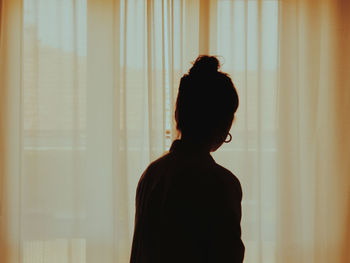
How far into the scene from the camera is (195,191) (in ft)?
2.80

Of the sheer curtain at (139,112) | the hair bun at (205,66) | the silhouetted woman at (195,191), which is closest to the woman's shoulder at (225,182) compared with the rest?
the silhouetted woman at (195,191)

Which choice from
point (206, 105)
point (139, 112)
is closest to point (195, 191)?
point (206, 105)

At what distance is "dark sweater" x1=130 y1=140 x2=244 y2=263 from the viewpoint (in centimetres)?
83

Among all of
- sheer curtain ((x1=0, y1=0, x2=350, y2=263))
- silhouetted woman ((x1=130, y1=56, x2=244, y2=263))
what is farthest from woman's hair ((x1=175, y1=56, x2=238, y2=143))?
sheer curtain ((x1=0, y1=0, x2=350, y2=263))

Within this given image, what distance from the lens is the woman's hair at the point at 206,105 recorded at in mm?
901

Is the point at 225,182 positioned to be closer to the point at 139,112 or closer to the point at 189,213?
the point at 189,213

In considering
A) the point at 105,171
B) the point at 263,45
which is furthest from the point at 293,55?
A: the point at 105,171

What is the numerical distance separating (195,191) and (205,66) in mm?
291

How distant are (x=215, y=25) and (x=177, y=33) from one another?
0.68ft

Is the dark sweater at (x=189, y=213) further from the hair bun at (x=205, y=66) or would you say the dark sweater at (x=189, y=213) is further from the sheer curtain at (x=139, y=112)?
the sheer curtain at (x=139, y=112)

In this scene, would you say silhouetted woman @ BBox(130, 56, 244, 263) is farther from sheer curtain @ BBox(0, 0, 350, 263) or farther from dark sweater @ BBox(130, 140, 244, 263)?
sheer curtain @ BBox(0, 0, 350, 263)

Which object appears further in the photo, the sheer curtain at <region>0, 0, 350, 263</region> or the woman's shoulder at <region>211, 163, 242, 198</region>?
the sheer curtain at <region>0, 0, 350, 263</region>

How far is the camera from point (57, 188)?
2.16m

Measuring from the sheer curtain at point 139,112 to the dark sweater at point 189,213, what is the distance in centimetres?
124
